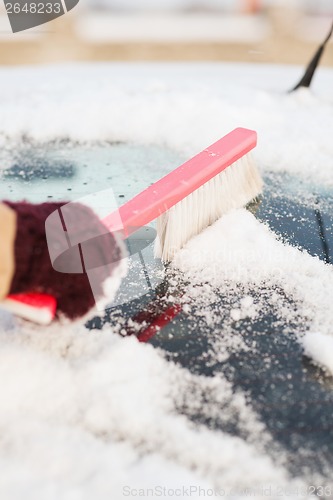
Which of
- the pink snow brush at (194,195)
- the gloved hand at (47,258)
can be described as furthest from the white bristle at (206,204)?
the gloved hand at (47,258)

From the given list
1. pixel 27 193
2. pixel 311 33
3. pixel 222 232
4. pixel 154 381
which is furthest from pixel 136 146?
pixel 311 33

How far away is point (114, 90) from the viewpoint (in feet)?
4.68

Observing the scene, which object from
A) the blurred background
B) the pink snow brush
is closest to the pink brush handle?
the pink snow brush

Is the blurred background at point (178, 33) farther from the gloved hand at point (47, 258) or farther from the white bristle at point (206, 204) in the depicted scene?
the gloved hand at point (47, 258)

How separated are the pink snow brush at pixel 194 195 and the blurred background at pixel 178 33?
104 centimetres

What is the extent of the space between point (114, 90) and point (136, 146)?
0.29 m

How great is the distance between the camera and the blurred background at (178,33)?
1.93m

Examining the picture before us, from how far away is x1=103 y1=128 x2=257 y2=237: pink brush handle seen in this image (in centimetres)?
74

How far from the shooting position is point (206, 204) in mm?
899

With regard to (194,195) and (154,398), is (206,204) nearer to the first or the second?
(194,195)

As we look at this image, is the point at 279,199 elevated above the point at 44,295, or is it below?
below

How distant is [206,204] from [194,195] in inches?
1.4

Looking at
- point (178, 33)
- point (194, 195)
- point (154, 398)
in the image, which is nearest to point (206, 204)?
point (194, 195)

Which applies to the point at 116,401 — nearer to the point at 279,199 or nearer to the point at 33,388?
the point at 33,388
